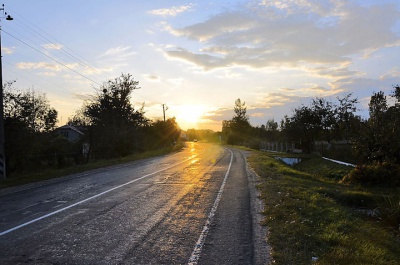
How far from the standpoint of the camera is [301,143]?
175 ft

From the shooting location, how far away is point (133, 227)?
7410 mm

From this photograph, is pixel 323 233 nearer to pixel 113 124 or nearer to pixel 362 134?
pixel 362 134

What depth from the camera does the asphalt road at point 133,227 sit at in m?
5.62

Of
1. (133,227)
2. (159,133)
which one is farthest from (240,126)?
(133,227)

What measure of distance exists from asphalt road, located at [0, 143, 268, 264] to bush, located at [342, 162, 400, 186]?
984cm

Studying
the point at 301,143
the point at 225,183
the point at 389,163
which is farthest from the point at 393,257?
the point at 301,143

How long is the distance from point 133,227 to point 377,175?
639 inches

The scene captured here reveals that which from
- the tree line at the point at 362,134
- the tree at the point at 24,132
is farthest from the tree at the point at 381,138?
the tree at the point at 24,132

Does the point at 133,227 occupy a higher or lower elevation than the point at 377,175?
higher

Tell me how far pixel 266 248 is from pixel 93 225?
3.80 metres

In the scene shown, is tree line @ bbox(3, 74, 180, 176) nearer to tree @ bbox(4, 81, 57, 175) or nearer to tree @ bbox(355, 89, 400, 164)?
tree @ bbox(4, 81, 57, 175)

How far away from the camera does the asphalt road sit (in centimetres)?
562

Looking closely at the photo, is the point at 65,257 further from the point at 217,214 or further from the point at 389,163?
the point at 389,163

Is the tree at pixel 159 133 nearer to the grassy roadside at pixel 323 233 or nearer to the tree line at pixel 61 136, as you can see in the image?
the tree line at pixel 61 136
